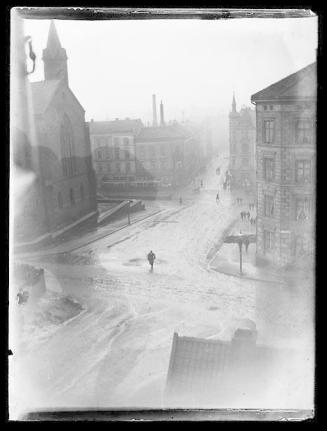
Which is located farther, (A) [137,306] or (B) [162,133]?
(B) [162,133]

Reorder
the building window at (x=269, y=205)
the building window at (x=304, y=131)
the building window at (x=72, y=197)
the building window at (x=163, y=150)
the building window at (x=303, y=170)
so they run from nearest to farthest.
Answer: the building window at (x=304, y=131), the building window at (x=303, y=170), the building window at (x=72, y=197), the building window at (x=269, y=205), the building window at (x=163, y=150)

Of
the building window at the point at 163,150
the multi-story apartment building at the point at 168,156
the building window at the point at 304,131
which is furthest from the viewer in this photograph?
the building window at the point at 163,150

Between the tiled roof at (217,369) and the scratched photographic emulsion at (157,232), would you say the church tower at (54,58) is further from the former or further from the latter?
the tiled roof at (217,369)

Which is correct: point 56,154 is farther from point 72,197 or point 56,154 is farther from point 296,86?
point 296,86

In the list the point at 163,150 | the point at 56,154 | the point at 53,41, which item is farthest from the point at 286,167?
the point at 53,41

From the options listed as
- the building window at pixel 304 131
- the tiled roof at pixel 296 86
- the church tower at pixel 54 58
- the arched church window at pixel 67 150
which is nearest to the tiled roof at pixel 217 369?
the arched church window at pixel 67 150

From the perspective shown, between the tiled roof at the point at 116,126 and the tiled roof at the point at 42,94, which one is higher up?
the tiled roof at the point at 42,94

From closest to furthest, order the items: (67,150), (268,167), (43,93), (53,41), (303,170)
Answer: (53,41) → (43,93) → (303,170) → (67,150) → (268,167)
